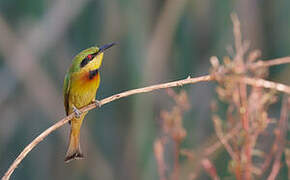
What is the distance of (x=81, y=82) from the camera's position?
2.42 m

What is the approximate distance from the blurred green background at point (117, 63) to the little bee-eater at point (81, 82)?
131 cm

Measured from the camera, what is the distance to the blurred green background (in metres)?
3.78

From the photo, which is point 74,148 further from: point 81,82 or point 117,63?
point 117,63

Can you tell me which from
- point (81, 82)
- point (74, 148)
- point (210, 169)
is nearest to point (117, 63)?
point (81, 82)

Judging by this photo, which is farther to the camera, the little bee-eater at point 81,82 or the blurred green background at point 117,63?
the blurred green background at point 117,63

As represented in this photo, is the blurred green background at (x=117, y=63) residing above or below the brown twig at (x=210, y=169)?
above

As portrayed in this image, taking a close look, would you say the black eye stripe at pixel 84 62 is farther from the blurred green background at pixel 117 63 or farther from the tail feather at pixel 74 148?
the blurred green background at pixel 117 63

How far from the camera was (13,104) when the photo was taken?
3.94 metres

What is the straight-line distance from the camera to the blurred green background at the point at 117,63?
378cm

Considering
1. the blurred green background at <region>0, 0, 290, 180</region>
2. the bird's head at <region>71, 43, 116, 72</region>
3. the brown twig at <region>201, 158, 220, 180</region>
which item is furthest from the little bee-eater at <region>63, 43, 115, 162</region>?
the blurred green background at <region>0, 0, 290, 180</region>

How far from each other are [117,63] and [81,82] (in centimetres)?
164

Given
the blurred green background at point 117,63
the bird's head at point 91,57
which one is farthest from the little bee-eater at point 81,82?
the blurred green background at point 117,63

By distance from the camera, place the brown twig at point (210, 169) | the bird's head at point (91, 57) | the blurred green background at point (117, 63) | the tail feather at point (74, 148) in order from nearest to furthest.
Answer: the brown twig at point (210, 169) → the tail feather at point (74, 148) → the bird's head at point (91, 57) → the blurred green background at point (117, 63)

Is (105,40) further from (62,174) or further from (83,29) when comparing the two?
(62,174)
